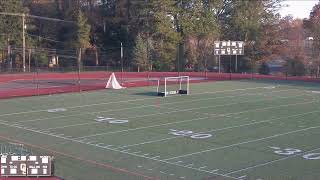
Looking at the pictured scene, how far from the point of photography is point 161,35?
193ft

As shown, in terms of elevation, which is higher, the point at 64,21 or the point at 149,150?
the point at 64,21

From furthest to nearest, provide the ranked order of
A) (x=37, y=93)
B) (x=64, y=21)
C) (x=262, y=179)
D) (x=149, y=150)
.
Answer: (x=64, y=21)
(x=37, y=93)
(x=149, y=150)
(x=262, y=179)

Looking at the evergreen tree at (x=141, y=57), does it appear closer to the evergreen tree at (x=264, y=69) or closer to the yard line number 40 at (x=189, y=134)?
the evergreen tree at (x=264, y=69)

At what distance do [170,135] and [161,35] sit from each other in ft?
138

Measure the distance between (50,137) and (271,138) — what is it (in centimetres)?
695

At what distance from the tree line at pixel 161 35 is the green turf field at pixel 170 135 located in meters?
29.6

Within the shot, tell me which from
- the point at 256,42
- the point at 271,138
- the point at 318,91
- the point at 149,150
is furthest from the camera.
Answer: the point at 256,42

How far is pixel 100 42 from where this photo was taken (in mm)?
65438

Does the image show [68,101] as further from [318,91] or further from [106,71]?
[106,71]

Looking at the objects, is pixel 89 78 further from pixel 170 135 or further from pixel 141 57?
pixel 170 135

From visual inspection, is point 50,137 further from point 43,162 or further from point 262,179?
point 262,179

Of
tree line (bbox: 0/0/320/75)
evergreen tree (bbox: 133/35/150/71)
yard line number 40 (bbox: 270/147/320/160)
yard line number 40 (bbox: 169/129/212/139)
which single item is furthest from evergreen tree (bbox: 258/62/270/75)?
yard line number 40 (bbox: 270/147/320/160)

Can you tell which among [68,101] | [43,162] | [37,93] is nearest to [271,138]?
[43,162]

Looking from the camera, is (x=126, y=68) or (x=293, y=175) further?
(x=126, y=68)
